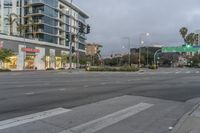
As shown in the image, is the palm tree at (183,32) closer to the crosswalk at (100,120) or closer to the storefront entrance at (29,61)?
the storefront entrance at (29,61)

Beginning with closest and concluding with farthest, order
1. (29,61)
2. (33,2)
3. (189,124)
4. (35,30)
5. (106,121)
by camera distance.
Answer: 1. (189,124)
2. (106,121)
3. (29,61)
4. (33,2)
5. (35,30)

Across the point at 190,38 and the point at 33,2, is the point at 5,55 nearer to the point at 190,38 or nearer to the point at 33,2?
the point at 33,2

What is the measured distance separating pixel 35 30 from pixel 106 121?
92.5 m

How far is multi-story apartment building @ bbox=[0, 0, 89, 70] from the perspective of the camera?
85.5 m

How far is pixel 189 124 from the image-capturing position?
9.95 meters

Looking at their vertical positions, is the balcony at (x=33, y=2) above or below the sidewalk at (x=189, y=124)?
above

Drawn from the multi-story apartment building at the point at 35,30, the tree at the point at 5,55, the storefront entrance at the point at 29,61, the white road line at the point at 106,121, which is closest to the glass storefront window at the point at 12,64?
the multi-story apartment building at the point at 35,30

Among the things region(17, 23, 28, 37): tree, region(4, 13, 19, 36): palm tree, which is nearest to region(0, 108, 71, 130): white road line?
region(4, 13, 19, 36): palm tree

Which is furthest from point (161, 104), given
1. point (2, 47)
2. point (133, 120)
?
point (2, 47)

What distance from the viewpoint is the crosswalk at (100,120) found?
887 cm

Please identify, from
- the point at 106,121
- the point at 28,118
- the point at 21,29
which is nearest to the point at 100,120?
the point at 106,121

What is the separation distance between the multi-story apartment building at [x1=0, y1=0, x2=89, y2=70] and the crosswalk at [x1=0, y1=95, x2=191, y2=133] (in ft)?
224

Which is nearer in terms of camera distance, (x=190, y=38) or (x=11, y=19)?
(x=11, y=19)

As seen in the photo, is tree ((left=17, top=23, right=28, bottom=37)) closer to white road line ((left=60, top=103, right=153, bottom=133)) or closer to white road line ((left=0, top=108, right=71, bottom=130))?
white road line ((left=60, top=103, right=153, bottom=133))
